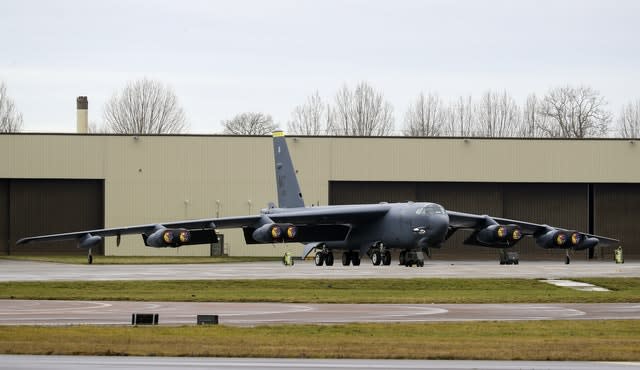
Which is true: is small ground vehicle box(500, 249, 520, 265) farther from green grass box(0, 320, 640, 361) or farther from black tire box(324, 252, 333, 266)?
green grass box(0, 320, 640, 361)

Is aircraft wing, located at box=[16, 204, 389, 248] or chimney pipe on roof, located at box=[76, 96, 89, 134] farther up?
chimney pipe on roof, located at box=[76, 96, 89, 134]

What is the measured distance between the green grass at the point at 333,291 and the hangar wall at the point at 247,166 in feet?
116

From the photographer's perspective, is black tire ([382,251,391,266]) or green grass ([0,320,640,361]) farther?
black tire ([382,251,391,266])

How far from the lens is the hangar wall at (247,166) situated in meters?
75.9

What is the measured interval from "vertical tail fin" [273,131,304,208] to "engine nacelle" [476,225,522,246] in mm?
9753

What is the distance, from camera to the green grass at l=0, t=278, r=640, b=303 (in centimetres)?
3319

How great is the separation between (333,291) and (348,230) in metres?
20.9

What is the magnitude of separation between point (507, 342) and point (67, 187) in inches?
2356

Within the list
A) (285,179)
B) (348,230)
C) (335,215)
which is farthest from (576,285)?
(285,179)

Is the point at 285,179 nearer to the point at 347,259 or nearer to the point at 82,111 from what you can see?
the point at 347,259

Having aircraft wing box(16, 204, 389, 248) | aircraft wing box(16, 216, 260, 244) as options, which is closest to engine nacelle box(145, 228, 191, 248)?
aircraft wing box(16, 204, 389, 248)

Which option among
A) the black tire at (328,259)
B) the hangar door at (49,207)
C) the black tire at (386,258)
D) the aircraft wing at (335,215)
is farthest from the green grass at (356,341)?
the hangar door at (49,207)

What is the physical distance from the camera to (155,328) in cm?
2281

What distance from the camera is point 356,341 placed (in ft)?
67.5
